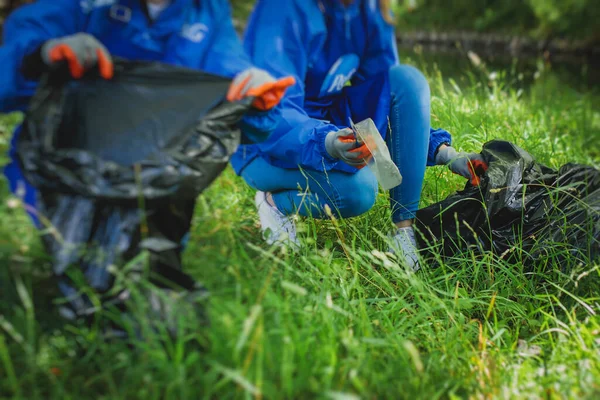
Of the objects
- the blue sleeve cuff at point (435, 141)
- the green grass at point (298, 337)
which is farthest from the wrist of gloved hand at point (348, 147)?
the blue sleeve cuff at point (435, 141)

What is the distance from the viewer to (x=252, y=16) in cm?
185

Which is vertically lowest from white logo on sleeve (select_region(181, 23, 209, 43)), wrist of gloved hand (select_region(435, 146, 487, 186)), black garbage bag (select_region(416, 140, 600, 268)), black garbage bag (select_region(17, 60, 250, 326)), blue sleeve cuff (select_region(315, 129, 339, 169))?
black garbage bag (select_region(416, 140, 600, 268))

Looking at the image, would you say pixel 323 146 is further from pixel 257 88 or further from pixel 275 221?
pixel 257 88

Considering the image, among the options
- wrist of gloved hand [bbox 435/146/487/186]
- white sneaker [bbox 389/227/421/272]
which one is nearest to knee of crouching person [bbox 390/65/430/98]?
wrist of gloved hand [bbox 435/146/487/186]

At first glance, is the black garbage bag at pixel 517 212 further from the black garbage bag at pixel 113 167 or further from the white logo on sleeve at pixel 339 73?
the black garbage bag at pixel 113 167

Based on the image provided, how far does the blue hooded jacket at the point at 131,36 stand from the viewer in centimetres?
111

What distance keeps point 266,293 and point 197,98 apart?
49 cm

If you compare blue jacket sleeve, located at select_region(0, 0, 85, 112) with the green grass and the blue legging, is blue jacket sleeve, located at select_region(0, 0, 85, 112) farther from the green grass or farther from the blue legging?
the blue legging

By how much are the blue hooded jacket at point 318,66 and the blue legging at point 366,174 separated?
4 centimetres

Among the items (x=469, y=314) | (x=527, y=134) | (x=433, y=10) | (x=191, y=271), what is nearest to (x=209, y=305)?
(x=191, y=271)

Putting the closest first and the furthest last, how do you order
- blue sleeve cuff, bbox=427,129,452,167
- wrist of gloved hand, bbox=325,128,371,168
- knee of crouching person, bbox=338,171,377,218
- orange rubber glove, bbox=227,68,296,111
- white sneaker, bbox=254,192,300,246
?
orange rubber glove, bbox=227,68,296,111
wrist of gloved hand, bbox=325,128,371,168
white sneaker, bbox=254,192,300,246
knee of crouching person, bbox=338,171,377,218
blue sleeve cuff, bbox=427,129,452,167

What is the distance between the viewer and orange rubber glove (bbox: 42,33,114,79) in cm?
109

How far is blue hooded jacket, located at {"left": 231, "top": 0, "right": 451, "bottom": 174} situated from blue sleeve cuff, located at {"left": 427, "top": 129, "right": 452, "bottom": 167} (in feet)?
0.03

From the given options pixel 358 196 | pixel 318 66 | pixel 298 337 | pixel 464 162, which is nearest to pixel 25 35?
pixel 298 337
